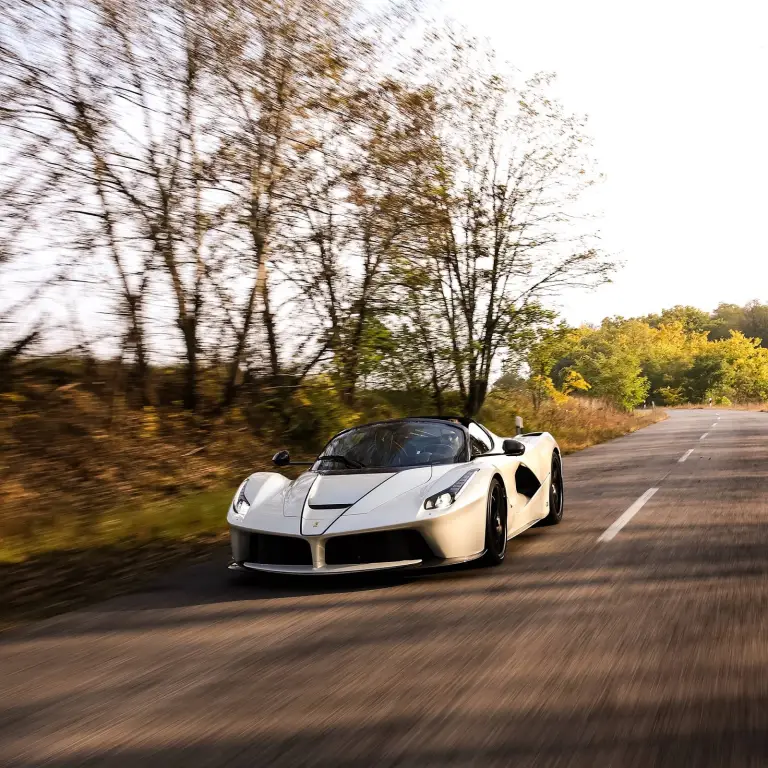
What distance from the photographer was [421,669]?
397 centimetres

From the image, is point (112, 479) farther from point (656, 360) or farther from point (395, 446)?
point (656, 360)

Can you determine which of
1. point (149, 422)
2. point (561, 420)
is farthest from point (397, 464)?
point (561, 420)

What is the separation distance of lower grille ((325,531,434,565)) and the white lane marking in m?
2.42

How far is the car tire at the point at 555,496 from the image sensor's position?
848cm

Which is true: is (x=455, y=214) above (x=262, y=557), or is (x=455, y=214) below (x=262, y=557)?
above

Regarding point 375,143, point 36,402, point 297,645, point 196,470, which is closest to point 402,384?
point 375,143

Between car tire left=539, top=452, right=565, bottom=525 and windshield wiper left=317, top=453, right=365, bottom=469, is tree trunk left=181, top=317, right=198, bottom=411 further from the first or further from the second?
car tire left=539, top=452, right=565, bottom=525

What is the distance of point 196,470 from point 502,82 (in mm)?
13322

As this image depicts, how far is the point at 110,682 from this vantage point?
3.99 m

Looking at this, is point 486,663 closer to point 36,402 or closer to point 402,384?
point 36,402

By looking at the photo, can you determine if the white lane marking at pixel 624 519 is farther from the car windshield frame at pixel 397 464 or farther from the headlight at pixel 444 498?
the headlight at pixel 444 498

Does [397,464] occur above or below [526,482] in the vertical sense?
above

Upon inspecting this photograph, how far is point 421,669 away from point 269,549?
88.8 inches

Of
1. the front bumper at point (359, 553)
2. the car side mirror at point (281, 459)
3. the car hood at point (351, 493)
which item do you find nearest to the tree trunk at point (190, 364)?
the car side mirror at point (281, 459)
